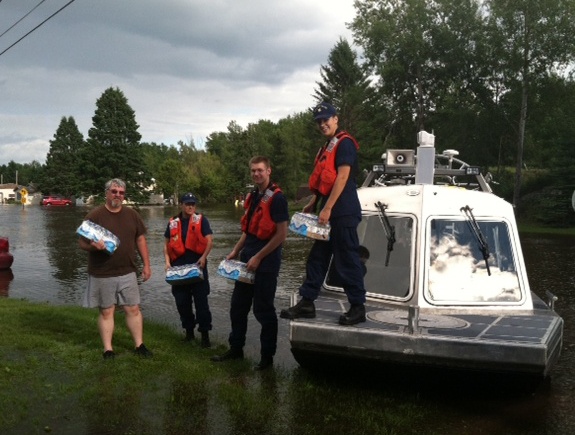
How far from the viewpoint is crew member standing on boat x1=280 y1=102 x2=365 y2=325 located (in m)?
5.67

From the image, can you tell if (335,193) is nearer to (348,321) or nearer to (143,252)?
(348,321)

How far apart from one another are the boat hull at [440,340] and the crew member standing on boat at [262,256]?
662 millimetres

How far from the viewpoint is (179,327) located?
884 centimetres

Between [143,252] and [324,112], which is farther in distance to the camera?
[143,252]

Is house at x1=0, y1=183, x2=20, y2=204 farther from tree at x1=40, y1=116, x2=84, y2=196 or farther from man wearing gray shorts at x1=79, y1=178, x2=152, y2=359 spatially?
man wearing gray shorts at x1=79, y1=178, x2=152, y2=359

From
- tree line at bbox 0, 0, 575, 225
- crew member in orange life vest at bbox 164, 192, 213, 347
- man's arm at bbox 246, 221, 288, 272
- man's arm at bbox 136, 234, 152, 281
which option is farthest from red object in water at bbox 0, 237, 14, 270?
tree line at bbox 0, 0, 575, 225

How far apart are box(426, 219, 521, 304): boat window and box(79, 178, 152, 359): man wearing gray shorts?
3095 mm

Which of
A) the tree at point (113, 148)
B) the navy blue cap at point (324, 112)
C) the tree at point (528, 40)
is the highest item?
the tree at point (528, 40)

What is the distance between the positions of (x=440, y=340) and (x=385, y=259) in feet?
6.56

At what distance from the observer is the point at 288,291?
1190 cm

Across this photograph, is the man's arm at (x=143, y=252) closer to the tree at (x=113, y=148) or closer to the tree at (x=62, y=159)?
the tree at (x=113, y=148)

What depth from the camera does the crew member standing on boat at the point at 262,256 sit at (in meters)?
6.24

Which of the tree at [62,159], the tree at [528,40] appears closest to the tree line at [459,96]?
the tree at [528,40]

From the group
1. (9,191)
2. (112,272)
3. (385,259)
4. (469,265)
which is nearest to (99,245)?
(112,272)
